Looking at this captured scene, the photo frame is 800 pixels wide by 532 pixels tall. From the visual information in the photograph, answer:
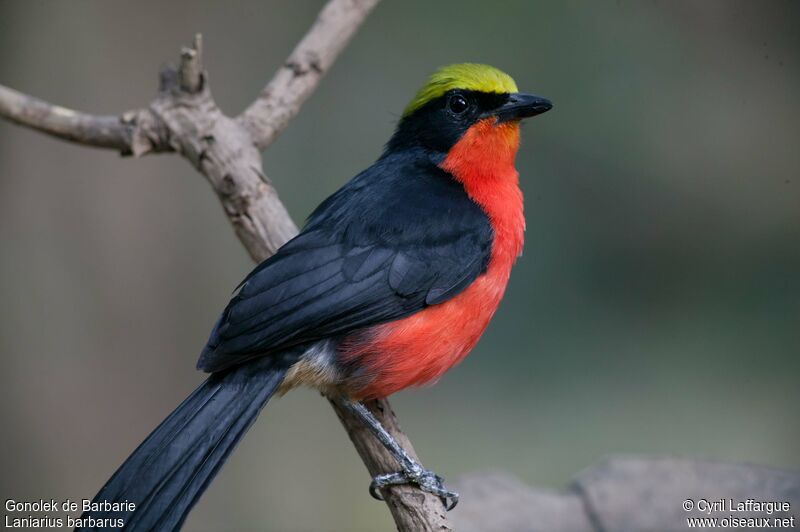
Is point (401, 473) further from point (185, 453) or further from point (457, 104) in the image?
point (457, 104)

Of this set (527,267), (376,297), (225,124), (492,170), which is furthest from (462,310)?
(527,267)

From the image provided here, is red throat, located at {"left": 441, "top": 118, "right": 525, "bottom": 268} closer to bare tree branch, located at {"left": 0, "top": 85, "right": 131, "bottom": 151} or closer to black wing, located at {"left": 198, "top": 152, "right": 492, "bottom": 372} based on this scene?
black wing, located at {"left": 198, "top": 152, "right": 492, "bottom": 372}

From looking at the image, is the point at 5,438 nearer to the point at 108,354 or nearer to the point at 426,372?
the point at 108,354

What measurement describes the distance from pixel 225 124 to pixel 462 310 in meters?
1.53

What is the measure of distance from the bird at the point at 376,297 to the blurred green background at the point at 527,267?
2.56m

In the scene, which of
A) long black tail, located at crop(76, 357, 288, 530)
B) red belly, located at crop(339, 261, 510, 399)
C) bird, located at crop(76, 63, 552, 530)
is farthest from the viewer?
red belly, located at crop(339, 261, 510, 399)

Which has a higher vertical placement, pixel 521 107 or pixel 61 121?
pixel 61 121

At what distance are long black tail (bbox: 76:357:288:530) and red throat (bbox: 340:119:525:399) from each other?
0.36m

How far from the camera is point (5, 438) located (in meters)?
6.00

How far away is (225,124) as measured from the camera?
4.26 metres

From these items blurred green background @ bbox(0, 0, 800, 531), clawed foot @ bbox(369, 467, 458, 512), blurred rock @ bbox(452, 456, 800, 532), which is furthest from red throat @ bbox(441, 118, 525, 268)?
blurred green background @ bbox(0, 0, 800, 531)

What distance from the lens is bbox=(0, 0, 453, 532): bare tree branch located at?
3.99m

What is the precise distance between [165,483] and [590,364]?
4013mm

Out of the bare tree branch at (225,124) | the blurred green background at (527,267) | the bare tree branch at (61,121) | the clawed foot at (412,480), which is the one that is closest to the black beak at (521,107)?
the bare tree branch at (225,124)
